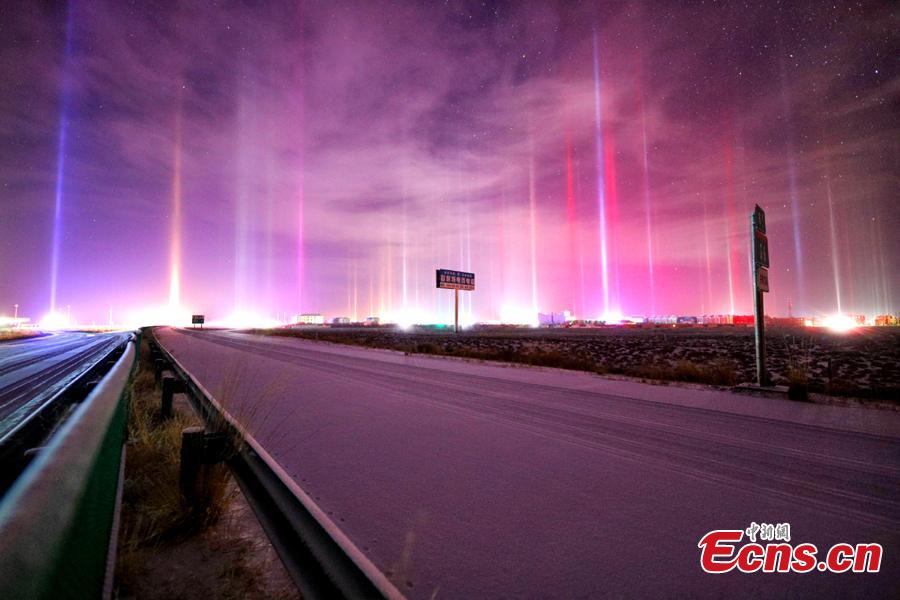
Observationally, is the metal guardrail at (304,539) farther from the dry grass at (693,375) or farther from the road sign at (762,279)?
the road sign at (762,279)

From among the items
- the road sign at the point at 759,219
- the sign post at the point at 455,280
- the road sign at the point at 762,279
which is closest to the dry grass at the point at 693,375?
the road sign at the point at 762,279

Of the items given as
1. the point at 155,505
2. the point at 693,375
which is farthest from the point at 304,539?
the point at 693,375

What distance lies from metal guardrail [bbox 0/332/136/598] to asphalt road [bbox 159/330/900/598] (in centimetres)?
153

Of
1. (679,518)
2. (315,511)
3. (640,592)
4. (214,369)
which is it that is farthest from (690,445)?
(214,369)

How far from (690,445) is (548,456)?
1831mm

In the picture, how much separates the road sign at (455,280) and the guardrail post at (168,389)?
46.7m

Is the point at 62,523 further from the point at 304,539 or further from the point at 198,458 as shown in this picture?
the point at 198,458

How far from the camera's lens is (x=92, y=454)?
5.53ft

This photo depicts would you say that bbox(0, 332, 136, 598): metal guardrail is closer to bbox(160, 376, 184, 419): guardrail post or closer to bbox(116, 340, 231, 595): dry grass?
bbox(116, 340, 231, 595): dry grass

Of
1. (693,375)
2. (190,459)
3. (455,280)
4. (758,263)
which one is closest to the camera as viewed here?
(190,459)

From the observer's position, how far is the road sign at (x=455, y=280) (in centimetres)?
5331

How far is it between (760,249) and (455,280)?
46.0 metres

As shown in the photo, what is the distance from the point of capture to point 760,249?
999 cm

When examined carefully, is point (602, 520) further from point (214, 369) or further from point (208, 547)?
point (214, 369)
